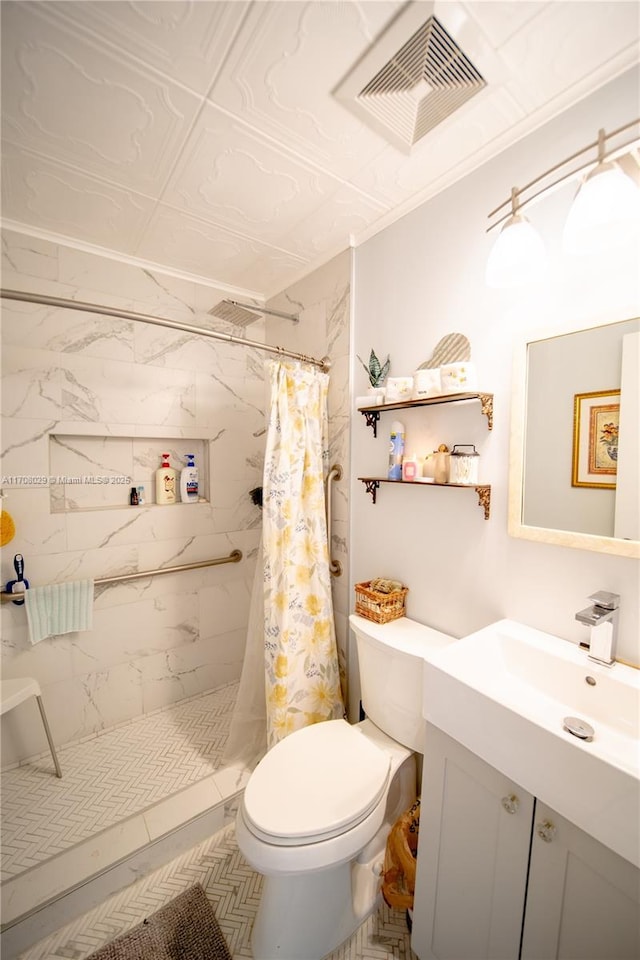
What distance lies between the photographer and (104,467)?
6.41 feet

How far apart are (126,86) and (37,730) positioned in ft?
8.09

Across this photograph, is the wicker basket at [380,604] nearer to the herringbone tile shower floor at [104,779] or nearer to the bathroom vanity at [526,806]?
the bathroom vanity at [526,806]

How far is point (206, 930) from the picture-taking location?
1.21m

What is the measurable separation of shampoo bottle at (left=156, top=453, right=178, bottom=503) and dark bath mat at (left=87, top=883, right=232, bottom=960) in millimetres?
1588

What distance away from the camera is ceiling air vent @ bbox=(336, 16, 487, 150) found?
35.6 inches

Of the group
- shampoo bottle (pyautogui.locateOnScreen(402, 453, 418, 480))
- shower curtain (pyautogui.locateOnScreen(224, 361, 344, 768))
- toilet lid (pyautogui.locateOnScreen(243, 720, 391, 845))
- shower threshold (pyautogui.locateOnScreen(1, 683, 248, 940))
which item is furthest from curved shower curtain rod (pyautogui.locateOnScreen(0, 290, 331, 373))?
shower threshold (pyautogui.locateOnScreen(1, 683, 248, 940))

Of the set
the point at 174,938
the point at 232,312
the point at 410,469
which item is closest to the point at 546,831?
the point at 410,469

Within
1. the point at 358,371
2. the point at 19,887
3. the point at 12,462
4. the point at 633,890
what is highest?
the point at 358,371

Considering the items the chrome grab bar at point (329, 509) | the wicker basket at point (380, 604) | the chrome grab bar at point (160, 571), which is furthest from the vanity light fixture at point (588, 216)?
the chrome grab bar at point (160, 571)

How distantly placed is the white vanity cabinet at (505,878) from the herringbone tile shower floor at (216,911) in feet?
0.54

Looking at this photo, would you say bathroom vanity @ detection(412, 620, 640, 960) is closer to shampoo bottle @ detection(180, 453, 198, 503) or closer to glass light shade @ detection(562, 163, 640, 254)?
glass light shade @ detection(562, 163, 640, 254)

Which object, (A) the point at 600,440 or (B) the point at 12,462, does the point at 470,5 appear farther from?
(B) the point at 12,462

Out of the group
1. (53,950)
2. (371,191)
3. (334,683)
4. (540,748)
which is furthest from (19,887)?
(371,191)

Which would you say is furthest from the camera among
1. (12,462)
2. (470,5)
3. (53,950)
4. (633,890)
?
(12,462)
